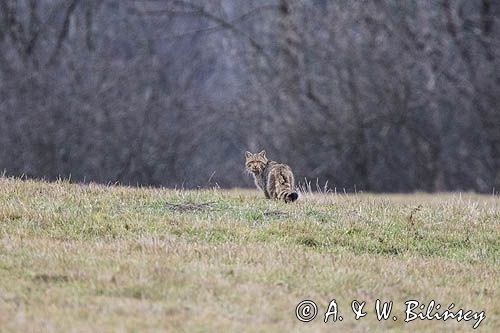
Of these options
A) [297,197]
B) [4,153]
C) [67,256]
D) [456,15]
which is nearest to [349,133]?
[456,15]

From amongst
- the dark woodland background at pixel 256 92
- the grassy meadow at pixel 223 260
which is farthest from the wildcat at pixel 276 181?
the dark woodland background at pixel 256 92

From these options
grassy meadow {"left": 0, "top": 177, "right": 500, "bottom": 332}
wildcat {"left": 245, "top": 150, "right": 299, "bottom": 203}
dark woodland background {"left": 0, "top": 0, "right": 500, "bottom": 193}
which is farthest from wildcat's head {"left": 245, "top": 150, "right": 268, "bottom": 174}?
dark woodland background {"left": 0, "top": 0, "right": 500, "bottom": 193}

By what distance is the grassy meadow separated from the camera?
7.29m

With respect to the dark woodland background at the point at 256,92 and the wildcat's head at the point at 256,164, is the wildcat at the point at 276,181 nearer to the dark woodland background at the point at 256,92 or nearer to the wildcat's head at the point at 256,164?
the wildcat's head at the point at 256,164

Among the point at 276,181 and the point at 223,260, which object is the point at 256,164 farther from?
the point at 223,260

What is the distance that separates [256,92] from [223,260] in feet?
61.4

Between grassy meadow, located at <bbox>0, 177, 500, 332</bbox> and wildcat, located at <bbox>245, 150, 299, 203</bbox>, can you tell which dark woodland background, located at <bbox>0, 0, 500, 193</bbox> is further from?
grassy meadow, located at <bbox>0, 177, 500, 332</bbox>

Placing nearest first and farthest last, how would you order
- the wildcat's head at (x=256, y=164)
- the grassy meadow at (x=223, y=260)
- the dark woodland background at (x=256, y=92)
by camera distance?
the grassy meadow at (x=223, y=260) < the wildcat's head at (x=256, y=164) < the dark woodland background at (x=256, y=92)

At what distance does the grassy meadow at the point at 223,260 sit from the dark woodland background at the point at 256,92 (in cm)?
1339

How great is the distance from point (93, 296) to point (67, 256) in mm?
1385

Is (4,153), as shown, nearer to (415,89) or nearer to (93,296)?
(415,89)

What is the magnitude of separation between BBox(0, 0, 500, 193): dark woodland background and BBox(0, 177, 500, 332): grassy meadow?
1339 cm

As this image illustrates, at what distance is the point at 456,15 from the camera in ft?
90.0

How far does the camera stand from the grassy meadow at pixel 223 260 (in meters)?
7.29
